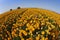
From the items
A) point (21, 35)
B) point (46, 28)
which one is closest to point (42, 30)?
point (46, 28)

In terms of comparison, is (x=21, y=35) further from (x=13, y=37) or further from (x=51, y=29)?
(x=51, y=29)

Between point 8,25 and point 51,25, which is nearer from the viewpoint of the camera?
point 51,25

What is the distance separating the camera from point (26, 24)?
9586mm

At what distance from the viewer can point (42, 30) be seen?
9.20 metres

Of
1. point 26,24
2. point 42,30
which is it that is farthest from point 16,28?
point 42,30

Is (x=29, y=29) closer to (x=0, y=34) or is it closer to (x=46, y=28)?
(x=46, y=28)

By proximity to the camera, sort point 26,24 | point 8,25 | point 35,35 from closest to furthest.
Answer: point 35,35, point 26,24, point 8,25

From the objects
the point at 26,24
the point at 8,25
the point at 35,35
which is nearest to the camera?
the point at 35,35

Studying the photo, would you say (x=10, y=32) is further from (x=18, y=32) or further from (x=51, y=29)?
(x=51, y=29)

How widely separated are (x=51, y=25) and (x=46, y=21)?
678mm

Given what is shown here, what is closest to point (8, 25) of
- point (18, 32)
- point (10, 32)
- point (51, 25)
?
point (10, 32)

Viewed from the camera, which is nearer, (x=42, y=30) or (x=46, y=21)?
(x=42, y=30)

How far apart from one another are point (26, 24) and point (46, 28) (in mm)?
836

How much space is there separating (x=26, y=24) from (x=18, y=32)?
57 centimetres
